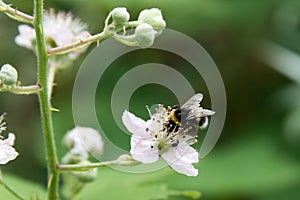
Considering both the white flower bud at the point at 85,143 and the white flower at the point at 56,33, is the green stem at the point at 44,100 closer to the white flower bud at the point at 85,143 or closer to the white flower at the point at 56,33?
the white flower bud at the point at 85,143

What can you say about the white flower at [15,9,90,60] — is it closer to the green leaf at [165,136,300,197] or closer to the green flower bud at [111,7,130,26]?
the green flower bud at [111,7,130,26]

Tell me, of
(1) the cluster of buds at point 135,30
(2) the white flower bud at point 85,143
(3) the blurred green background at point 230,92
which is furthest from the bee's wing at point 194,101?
(3) the blurred green background at point 230,92

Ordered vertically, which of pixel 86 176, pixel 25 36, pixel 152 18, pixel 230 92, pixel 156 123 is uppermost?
pixel 230 92

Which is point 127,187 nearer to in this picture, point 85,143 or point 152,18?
point 85,143

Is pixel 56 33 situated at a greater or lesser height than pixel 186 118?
greater

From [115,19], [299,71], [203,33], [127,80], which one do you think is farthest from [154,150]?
[203,33]

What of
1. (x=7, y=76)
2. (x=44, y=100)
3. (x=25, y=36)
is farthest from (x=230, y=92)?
(x=7, y=76)
